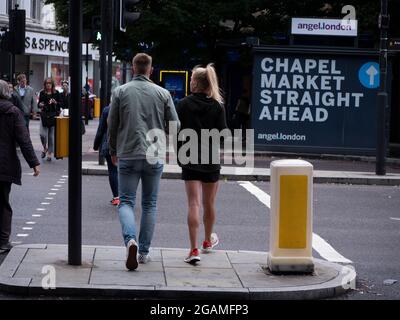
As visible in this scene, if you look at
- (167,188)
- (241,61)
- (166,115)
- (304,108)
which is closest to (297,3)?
(241,61)

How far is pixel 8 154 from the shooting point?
9.86 meters

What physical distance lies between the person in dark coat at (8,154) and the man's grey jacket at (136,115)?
136 centimetres

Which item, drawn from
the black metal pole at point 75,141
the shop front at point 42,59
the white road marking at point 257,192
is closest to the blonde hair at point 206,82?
the black metal pole at point 75,141

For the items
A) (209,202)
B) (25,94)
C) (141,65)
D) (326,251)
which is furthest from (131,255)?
(25,94)

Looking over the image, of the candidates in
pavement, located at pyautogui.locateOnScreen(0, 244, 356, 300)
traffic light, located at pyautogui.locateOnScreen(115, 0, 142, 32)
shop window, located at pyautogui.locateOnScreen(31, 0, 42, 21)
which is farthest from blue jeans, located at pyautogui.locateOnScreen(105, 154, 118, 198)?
shop window, located at pyautogui.locateOnScreen(31, 0, 42, 21)

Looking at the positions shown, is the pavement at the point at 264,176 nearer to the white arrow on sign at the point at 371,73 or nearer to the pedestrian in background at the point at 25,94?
the pedestrian in background at the point at 25,94

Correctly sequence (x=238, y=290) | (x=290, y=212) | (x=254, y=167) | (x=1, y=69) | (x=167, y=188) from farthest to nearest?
(x=1, y=69) → (x=254, y=167) → (x=167, y=188) → (x=290, y=212) → (x=238, y=290)

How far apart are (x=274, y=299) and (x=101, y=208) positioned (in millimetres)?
6207

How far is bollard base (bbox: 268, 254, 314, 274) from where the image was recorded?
874cm

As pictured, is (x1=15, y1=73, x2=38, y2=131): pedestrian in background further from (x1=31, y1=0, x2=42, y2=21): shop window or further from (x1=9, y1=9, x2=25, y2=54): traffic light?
(x1=31, y1=0, x2=42, y2=21): shop window

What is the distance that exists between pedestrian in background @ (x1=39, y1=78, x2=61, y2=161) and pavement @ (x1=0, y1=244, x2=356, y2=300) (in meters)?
11.6

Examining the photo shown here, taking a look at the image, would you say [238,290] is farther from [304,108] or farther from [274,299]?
[304,108]

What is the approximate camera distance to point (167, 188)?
16938 mm

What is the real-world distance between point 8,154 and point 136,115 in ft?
5.82
